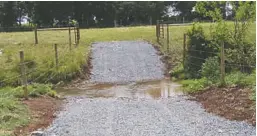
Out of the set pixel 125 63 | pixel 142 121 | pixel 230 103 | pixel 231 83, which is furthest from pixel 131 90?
pixel 125 63

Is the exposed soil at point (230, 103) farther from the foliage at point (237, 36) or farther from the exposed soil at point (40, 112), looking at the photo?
the exposed soil at point (40, 112)

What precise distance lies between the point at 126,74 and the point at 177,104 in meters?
6.43

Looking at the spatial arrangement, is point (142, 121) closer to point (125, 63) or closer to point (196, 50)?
point (196, 50)

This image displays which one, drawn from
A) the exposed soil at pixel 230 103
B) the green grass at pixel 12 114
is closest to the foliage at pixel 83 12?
the exposed soil at pixel 230 103

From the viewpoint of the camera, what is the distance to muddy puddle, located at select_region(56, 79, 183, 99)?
39.3 feet

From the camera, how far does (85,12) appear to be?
61656 millimetres

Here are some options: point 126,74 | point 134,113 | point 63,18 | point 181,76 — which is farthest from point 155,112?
point 63,18

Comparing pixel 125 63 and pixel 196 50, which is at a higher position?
pixel 196 50

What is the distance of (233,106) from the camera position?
876cm

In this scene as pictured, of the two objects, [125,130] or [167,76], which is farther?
[167,76]

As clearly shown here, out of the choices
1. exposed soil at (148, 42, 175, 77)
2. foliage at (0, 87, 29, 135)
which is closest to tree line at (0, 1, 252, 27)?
exposed soil at (148, 42, 175, 77)

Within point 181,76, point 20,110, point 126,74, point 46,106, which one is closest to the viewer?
point 20,110

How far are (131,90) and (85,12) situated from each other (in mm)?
49751

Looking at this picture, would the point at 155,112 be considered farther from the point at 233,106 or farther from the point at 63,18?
the point at 63,18
